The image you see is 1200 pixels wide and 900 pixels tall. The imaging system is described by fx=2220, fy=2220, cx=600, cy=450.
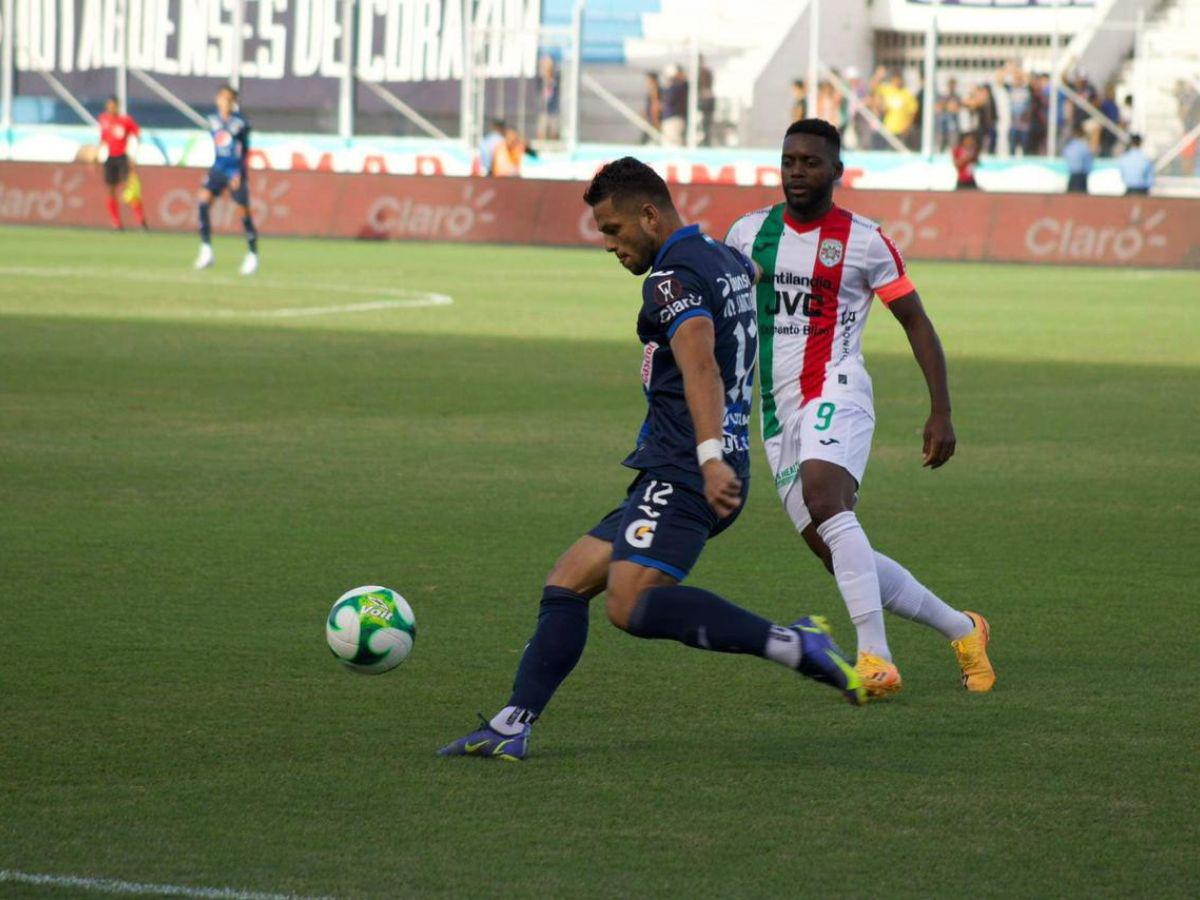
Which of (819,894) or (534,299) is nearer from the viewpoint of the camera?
(819,894)

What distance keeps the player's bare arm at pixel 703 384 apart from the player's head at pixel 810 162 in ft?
3.94

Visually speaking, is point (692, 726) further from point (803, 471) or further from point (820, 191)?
point (820, 191)

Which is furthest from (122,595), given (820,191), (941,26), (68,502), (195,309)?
(941,26)

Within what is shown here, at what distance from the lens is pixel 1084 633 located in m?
7.80

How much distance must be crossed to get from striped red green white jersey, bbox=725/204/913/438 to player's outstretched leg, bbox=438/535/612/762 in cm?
120

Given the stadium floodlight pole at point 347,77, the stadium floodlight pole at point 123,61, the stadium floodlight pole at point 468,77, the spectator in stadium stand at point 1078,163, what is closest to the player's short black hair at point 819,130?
the spectator in stadium stand at point 1078,163

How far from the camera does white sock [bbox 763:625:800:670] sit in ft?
19.1

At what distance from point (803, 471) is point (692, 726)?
3.15ft

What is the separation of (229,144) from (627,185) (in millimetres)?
21848

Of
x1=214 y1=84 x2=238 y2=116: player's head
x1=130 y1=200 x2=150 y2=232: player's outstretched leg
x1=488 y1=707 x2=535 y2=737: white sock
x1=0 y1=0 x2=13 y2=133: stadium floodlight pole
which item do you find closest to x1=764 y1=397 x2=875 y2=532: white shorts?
x1=488 y1=707 x2=535 y2=737: white sock

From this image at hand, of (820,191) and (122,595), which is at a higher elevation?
(820,191)

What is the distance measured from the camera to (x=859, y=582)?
680 cm

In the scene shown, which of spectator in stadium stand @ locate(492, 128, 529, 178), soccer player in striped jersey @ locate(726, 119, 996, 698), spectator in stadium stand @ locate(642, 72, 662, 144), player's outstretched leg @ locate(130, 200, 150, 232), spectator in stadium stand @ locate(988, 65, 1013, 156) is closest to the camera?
soccer player in striped jersey @ locate(726, 119, 996, 698)

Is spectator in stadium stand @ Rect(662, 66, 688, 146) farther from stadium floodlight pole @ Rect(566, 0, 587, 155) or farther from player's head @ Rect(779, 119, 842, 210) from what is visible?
player's head @ Rect(779, 119, 842, 210)
